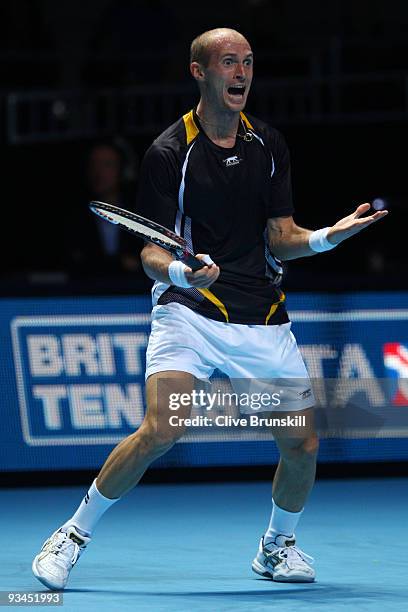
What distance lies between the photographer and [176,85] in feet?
38.5

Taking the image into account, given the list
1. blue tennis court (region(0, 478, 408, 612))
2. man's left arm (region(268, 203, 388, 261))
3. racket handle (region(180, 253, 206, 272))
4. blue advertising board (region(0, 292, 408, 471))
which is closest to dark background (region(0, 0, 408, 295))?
blue advertising board (region(0, 292, 408, 471))

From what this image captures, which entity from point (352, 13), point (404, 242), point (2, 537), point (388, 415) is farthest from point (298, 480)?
point (352, 13)

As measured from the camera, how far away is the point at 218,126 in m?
5.61

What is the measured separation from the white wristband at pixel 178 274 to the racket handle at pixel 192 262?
22 mm

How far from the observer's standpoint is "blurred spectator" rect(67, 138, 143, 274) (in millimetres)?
8898

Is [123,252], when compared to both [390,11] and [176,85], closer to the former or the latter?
[176,85]

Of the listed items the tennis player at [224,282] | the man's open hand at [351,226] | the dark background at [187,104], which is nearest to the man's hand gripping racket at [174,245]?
the tennis player at [224,282]

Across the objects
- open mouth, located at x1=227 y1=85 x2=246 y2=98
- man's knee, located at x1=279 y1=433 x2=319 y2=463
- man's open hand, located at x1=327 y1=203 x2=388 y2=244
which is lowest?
man's knee, located at x1=279 y1=433 x2=319 y2=463

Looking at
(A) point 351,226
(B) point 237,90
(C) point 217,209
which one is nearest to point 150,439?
(C) point 217,209

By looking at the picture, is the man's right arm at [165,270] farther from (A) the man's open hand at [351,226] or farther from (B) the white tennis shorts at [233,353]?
(A) the man's open hand at [351,226]

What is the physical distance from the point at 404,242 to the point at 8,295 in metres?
3.99

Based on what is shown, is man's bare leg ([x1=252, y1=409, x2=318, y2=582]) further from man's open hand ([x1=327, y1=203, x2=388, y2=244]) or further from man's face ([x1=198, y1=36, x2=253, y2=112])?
man's face ([x1=198, y1=36, x2=253, y2=112])

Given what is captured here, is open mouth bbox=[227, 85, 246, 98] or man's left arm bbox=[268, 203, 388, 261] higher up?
open mouth bbox=[227, 85, 246, 98]

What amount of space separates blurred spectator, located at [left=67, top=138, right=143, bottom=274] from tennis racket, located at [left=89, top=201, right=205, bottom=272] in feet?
10.8
